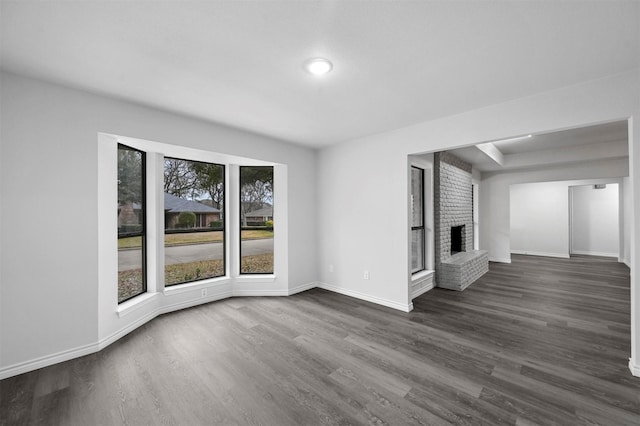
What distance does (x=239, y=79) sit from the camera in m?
2.28

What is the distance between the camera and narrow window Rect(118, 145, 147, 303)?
3111 millimetres

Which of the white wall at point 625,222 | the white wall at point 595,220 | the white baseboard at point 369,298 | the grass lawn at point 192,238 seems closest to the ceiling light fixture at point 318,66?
the grass lawn at point 192,238

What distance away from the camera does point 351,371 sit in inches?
88.0

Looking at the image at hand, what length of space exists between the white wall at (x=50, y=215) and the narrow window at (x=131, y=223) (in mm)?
568

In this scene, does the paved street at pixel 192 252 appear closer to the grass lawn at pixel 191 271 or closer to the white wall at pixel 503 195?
the grass lawn at pixel 191 271

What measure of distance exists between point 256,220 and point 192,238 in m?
1.03

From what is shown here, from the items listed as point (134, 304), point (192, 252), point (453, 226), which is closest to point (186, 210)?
point (192, 252)

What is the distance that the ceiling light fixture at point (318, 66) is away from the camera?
200 cm

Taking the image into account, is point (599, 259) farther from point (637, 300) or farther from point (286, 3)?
point (286, 3)

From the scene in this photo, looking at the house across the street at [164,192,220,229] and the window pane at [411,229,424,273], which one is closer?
the house across the street at [164,192,220,229]

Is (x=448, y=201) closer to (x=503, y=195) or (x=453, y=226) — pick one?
(x=453, y=226)

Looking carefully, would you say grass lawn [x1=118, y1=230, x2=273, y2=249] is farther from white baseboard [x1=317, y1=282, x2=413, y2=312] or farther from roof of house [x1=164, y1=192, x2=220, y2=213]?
white baseboard [x1=317, y1=282, x2=413, y2=312]

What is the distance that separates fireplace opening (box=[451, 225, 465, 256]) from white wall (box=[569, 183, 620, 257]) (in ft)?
16.7

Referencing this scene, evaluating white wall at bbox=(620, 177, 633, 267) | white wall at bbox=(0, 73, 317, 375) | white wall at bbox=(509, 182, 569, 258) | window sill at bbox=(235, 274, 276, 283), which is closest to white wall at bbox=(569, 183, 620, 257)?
white wall at bbox=(509, 182, 569, 258)
